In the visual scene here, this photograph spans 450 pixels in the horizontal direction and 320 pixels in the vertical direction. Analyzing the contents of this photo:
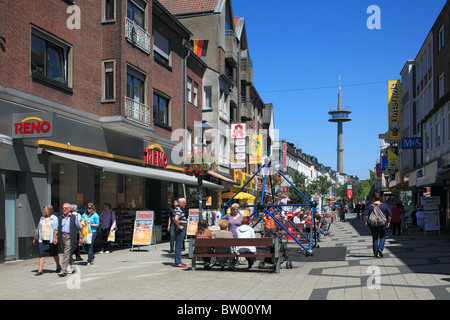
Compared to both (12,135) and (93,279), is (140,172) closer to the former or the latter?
(12,135)

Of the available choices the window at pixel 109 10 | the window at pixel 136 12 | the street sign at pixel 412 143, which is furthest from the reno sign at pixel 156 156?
the street sign at pixel 412 143

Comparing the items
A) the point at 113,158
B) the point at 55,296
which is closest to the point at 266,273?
the point at 55,296

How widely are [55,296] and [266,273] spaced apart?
458cm

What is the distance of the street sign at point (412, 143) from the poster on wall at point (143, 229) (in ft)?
74.4

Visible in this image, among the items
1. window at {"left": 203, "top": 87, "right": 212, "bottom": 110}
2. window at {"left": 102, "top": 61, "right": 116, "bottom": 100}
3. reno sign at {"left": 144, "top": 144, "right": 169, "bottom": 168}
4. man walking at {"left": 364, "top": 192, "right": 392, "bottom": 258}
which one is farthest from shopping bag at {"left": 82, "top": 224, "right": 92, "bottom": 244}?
window at {"left": 203, "top": 87, "right": 212, "bottom": 110}

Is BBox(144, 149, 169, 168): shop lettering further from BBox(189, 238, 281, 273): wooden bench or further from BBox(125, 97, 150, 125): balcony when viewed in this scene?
BBox(189, 238, 281, 273): wooden bench

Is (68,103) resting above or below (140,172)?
above

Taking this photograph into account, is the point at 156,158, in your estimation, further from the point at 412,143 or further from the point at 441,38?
the point at 441,38

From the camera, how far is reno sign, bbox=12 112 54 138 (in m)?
13.2

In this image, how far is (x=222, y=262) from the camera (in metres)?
11.3

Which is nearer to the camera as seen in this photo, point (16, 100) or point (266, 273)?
point (266, 273)

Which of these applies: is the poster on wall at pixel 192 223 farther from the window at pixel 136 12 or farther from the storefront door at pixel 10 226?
the window at pixel 136 12

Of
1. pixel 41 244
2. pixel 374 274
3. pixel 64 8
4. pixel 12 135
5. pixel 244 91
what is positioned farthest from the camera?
pixel 244 91

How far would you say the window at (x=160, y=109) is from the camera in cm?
2339
